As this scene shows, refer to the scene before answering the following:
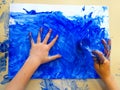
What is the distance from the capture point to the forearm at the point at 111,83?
0.81 metres

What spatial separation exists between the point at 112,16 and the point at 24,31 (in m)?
0.33

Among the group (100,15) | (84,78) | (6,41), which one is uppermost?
(100,15)

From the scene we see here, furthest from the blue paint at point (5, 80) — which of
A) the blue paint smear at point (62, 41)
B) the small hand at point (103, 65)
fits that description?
the small hand at point (103, 65)

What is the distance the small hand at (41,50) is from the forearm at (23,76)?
0.02 metres

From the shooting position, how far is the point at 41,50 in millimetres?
806

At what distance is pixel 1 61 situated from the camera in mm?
813

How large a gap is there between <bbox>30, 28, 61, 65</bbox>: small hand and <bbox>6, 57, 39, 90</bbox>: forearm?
0.8 inches

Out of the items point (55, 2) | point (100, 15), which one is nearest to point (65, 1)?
point (55, 2)

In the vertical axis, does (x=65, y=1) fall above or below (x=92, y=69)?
above

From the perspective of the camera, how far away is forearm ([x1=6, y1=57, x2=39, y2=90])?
0.75m

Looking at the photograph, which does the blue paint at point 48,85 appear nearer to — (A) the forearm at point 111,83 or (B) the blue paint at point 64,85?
(B) the blue paint at point 64,85

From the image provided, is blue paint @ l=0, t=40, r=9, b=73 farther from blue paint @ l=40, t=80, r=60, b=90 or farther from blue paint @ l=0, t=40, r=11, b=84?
blue paint @ l=40, t=80, r=60, b=90

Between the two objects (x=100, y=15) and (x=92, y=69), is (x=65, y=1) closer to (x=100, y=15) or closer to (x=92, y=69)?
(x=100, y=15)

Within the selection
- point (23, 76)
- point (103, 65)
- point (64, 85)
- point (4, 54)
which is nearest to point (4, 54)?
point (4, 54)
